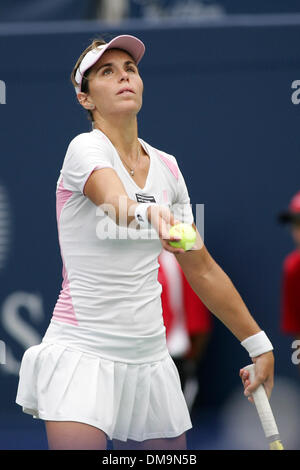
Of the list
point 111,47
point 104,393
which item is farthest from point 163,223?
point 111,47

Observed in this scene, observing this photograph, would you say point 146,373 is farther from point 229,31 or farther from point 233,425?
point 229,31

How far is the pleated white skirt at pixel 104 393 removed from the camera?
10.1ft

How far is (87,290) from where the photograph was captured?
3.16 metres

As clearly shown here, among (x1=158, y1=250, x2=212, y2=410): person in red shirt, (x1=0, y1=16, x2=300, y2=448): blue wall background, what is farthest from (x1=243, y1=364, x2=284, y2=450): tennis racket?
(x1=0, y1=16, x2=300, y2=448): blue wall background

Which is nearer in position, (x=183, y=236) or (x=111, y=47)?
(x=183, y=236)

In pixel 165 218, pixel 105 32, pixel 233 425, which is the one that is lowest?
pixel 233 425

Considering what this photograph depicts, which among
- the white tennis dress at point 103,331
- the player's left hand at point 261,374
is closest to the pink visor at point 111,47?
the white tennis dress at point 103,331

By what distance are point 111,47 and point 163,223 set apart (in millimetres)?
894

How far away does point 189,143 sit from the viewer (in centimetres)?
580

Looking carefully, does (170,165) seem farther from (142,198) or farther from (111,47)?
(111,47)

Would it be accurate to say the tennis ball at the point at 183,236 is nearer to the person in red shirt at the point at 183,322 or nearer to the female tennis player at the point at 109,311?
the female tennis player at the point at 109,311

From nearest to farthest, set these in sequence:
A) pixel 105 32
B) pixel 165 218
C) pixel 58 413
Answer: pixel 165 218
pixel 58 413
pixel 105 32
